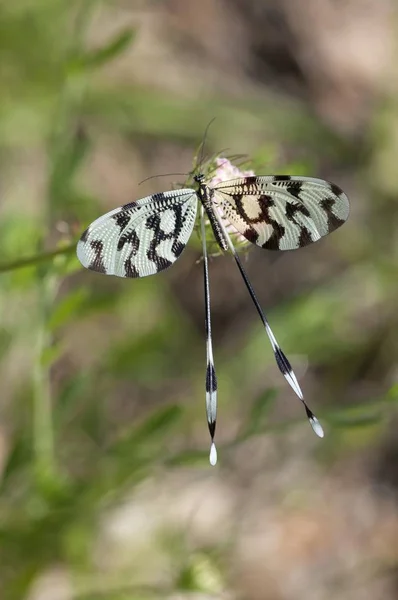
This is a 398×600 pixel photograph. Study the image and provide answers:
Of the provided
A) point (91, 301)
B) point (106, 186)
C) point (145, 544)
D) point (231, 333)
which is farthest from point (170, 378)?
point (91, 301)

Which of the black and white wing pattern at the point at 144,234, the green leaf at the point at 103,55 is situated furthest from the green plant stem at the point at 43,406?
the green leaf at the point at 103,55

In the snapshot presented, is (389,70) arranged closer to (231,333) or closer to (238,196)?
(231,333)

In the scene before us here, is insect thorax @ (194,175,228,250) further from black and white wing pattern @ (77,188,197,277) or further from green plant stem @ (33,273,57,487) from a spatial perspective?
green plant stem @ (33,273,57,487)

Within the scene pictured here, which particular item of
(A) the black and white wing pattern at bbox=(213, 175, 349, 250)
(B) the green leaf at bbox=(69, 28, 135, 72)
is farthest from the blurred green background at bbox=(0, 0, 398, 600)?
(A) the black and white wing pattern at bbox=(213, 175, 349, 250)

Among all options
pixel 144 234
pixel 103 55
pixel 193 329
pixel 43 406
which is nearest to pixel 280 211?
pixel 144 234

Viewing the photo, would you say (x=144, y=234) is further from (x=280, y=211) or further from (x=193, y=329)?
(x=193, y=329)

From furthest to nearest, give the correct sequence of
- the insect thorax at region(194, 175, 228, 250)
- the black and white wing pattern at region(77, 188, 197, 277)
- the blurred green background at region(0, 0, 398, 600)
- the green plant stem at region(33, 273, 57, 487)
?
1. the blurred green background at region(0, 0, 398, 600)
2. the green plant stem at region(33, 273, 57, 487)
3. the insect thorax at region(194, 175, 228, 250)
4. the black and white wing pattern at region(77, 188, 197, 277)
